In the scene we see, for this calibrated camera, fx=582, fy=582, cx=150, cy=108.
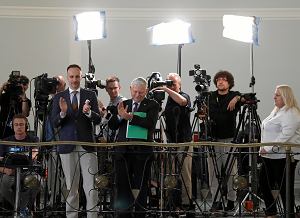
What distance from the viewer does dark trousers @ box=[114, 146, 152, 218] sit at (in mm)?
5133

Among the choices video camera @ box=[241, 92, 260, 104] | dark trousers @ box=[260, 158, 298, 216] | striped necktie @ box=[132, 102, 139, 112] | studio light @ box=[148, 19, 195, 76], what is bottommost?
dark trousers @ box=[260, 158, 298, 216]

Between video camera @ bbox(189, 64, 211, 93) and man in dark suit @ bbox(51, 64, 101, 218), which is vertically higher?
video camera @ bbox(189, 64, 211, 93)

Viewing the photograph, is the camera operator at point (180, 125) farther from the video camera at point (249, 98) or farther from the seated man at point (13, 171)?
the seated man at point (13, 171)

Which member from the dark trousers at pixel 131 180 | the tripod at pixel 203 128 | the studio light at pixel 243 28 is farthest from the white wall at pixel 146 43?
the dark trousers at pixel 131 180

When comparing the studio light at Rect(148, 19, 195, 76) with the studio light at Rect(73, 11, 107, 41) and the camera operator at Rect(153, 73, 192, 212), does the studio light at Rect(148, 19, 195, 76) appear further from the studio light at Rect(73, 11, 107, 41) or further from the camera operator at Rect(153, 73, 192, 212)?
the camera operator at Rect(153, 73, 192, 212)

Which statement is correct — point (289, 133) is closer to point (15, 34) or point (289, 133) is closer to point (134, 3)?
point (134, 3)

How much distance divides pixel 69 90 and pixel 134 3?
383cm

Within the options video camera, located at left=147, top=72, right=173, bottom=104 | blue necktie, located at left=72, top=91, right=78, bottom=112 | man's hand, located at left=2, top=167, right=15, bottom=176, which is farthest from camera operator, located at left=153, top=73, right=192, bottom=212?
man's hand, located at left=2, top=167, right=15, bottom=176

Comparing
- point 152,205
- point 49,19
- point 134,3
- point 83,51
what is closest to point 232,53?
point 134,3

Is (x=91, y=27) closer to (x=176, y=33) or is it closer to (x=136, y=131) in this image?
(x=176, y=33)

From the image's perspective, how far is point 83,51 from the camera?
8.75m

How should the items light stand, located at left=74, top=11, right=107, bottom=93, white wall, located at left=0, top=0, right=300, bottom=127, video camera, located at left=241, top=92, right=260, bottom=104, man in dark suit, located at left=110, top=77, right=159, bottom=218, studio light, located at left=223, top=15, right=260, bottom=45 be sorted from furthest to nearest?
white wall, located at left=0, top=0, right=300, bottom=127, studio light, located at left=223, top=15, right=260, bottom=45, light stand, located at left=74, top=11, right=107, bottom=93, video camera, located at left=241, top=92, right=260, bottom=104, man in dark suit, located at left=110, top=77, right=159, bottom=218

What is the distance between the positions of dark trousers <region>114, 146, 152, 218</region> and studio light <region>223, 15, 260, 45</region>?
2.36m

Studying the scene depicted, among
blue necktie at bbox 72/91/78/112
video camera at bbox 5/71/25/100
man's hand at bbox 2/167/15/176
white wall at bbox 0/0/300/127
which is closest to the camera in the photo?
blue necktie at bbox 72/91/78/112
